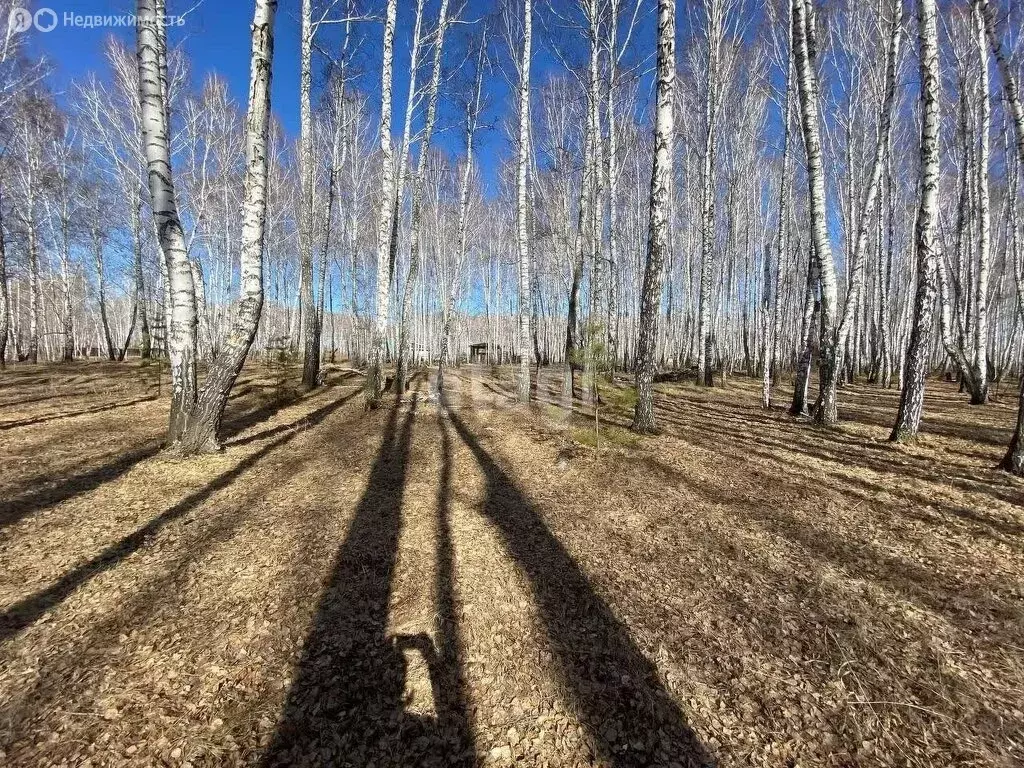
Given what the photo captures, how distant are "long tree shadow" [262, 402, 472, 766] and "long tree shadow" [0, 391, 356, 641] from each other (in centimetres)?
167

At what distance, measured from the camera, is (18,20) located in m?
12.8

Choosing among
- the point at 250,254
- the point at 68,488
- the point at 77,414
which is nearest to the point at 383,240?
the point at 250,254

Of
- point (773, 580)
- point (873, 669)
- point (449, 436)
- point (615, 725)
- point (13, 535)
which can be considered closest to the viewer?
point (615, 725)

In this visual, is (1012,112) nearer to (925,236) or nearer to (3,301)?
(925,236)

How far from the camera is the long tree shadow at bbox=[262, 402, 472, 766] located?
187 cm

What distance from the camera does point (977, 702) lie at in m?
2.06

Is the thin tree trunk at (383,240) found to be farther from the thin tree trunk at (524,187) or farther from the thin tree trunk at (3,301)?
the thin tree trunk at (3,301)

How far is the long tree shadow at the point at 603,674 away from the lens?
6.31ft

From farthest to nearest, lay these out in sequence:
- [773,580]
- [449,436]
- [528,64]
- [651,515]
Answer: [528,64]
[449,436]
[651,515]
[773,580]

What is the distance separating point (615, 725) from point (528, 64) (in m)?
11.6

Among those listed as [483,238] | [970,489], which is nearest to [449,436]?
[970,489]

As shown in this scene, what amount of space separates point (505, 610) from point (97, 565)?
310 centimetres

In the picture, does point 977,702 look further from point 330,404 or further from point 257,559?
point 330,404

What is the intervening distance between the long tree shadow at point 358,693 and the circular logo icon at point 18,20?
21086mm
